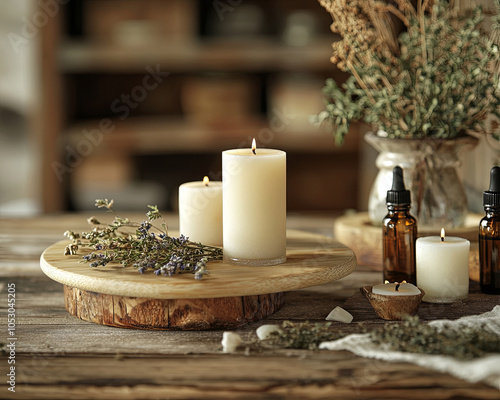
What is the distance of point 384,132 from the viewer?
1386mm

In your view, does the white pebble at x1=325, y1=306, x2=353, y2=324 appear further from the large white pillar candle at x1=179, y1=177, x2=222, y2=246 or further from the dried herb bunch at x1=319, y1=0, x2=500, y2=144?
the dried herb bunch at x1=319, y1=0, x2=500, y2=144

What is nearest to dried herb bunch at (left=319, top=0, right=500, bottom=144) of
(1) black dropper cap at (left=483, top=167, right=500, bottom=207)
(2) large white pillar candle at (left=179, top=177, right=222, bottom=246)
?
(1) black dropper cap at (left=483, top=167, right=500, bottom=207)

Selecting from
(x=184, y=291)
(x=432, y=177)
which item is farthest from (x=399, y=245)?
(x=184, y=291)

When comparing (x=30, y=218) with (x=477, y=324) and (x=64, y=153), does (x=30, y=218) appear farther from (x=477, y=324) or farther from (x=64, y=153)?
(x=477, y=324)

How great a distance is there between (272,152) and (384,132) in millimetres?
370

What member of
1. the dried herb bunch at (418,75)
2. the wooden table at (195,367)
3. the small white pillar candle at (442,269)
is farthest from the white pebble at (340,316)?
the dried herb bunch at (418,75)

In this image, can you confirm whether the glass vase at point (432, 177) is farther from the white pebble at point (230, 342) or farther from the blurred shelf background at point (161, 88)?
the blurred shelf background at point (161, 88)

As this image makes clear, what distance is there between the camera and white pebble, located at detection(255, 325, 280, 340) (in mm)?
960

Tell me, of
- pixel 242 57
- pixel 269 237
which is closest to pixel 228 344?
pixel 269 237

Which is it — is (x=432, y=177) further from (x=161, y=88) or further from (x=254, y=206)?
(x=161, y=88)

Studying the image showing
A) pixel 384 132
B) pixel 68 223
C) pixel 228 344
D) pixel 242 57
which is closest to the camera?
pixel 228 344

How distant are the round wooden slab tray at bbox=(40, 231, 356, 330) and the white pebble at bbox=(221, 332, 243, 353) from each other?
6 centimetres

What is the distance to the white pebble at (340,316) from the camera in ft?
3.40

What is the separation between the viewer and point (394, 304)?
103 cm
